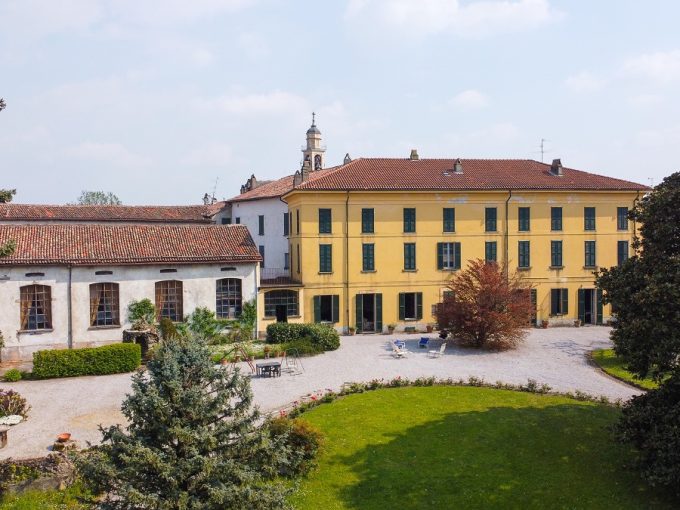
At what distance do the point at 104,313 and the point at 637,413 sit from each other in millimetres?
24079

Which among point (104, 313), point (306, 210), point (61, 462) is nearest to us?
point (61, 462)

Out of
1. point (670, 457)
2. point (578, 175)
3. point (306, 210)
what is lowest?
point (670, 457)

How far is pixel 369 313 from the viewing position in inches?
1380

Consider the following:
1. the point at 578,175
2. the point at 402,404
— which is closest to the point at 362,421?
the point at 402,404

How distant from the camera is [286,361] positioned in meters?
26.5

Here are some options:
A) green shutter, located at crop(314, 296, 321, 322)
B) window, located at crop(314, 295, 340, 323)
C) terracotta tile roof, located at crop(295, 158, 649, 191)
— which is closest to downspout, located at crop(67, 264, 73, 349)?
terracotta tile roof, located at crop(295, 158, 649, 191)

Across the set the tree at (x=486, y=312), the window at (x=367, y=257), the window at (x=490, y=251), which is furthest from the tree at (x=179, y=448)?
the window at (x=490, y=251)

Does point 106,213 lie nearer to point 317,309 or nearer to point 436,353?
point 317,309

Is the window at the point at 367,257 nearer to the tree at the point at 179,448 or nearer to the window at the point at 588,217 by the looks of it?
the window at the point at 588,217

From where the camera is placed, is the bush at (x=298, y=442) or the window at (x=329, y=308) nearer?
the bush at (x=298, y=442)

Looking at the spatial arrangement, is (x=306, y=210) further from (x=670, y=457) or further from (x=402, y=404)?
(x=670, y=457)

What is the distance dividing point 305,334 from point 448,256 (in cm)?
1104

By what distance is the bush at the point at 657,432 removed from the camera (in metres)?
12.0

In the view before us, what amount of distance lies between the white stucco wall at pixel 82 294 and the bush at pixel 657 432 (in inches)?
846
